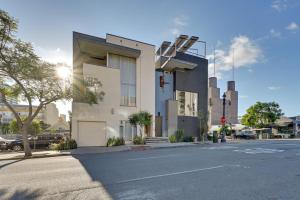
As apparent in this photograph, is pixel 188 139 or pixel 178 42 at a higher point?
pixel 178 42

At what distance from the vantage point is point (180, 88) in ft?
94.7

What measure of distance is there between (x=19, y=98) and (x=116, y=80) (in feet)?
31.0

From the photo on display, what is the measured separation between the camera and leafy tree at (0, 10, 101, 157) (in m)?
13.9

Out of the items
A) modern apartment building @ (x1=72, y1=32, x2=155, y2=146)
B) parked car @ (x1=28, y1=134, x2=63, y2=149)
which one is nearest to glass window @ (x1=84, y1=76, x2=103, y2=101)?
modern apartment building @ (x1=72, y1=32, x2=155, y2=146)

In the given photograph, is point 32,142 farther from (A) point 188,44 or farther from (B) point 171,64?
(A) point 188,44

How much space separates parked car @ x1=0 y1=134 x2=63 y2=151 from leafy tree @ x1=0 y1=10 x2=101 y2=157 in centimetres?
497

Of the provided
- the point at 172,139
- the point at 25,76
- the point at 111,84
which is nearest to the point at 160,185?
the point at 25,76

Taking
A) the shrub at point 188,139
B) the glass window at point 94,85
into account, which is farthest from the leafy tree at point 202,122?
the glass window at point 94,85

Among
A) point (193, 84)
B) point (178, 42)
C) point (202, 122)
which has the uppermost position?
point (178, 42)

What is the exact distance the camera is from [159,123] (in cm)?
2753

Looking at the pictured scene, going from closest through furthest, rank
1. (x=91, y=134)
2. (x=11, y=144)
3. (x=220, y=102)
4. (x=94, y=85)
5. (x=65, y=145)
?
(x=65, y=145)
(x=11, y=144)
(x=94, y=85)
(x=91, y=134)
(x=220, y=102)

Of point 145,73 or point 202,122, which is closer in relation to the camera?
point 145,73

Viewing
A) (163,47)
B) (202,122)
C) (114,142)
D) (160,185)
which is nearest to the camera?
(160,185)

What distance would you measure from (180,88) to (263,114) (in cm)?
3246
